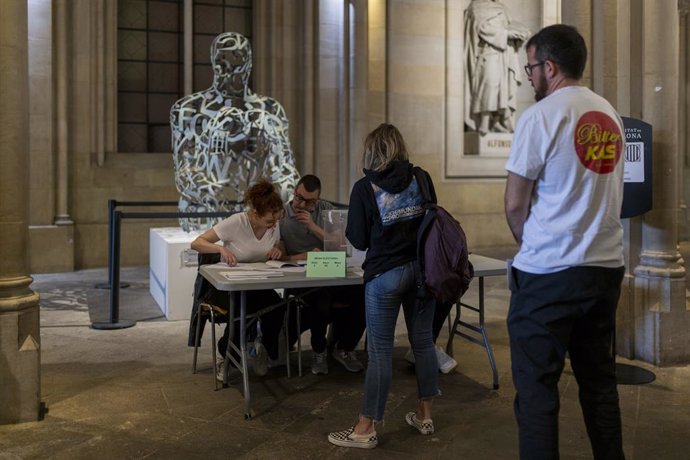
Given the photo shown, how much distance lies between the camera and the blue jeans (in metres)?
3.79

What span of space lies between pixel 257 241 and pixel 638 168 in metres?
2.76

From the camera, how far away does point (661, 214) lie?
19.0 ft

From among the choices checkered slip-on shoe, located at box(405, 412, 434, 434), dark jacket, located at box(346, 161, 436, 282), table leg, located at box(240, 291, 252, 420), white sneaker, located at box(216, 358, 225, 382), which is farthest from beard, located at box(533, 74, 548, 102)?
white sneaker, located at box(216, 358, 225, 382)

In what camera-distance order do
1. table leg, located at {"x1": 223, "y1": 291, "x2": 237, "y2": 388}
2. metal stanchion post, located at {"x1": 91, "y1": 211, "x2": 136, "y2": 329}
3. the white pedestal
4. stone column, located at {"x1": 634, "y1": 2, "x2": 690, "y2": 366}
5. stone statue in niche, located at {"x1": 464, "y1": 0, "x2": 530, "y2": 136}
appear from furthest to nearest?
stone statue in niche, located at {"x1": 464, "y1": 0, "x2": 530, "y2": 136} → the white pedestal → metal stanchion post, located at {"x1": 91, "y1": 211, "x2": 136, "y2": 329} → stone column, located at {"x1": 634, "y1": 2, "x2": 690, "y2": 366} → table leg, located at {"x1": 223, "y1": 291, "x2": 237, "y2": 388}

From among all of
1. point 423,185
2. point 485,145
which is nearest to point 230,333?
point 423,185

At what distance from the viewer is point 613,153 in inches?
107

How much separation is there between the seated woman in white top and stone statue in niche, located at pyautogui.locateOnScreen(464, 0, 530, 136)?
8.02 m

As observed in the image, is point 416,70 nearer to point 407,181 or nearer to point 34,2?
point 34,2

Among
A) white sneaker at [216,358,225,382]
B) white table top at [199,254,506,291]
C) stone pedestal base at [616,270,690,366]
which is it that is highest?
white table top at [199,254,506,291]

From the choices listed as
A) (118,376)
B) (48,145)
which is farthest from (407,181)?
(48,145)

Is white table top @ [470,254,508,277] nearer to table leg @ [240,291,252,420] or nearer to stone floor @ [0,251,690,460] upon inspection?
stone floor @ [0,251,690,460]

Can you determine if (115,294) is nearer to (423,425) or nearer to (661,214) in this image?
(423,425)

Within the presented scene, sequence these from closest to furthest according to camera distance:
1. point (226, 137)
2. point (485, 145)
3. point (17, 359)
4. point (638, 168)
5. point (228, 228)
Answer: point (17, 359) < point (228, 228) < point (638, 168) < point (226, 137) < point (485, 145)

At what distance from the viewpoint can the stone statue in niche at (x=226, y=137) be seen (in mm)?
7863
